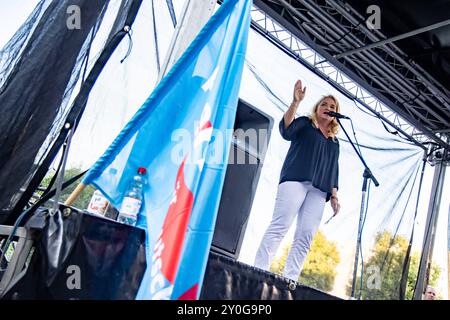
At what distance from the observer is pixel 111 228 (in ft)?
2.77

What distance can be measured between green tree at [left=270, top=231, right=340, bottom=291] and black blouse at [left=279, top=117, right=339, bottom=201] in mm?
636

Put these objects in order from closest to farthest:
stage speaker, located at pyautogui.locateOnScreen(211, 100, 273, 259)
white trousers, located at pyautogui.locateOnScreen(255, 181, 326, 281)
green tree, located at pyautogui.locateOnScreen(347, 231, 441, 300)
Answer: stage speaker, located at pyautogui.locateOnScreen(211, 100, 273, 259)
white trousers, located at pyautogui.locateOnScreen(255, 181, 326, 281)
green tree, located at pyautogui.locateOnScreen(347, 231, 441, 300)

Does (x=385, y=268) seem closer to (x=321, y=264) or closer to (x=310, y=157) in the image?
(x=321, y=264)

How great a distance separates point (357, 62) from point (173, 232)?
11.4 ft

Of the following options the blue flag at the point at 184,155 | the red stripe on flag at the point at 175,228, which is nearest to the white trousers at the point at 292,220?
the blue flag at the point at 184,155

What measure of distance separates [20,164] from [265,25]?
271 cm

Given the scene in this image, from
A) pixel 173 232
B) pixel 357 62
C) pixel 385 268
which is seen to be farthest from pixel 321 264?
pixel 173 232

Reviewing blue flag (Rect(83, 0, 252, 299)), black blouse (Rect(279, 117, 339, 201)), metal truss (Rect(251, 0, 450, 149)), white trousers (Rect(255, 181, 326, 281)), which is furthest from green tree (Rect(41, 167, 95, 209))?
metal truss (Rect(251, 0, 450, 149))

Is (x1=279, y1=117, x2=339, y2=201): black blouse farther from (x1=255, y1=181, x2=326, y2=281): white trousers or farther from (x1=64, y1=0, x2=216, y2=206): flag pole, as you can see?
(x1=64, y1=0, x2=216, y2=206): flag pole

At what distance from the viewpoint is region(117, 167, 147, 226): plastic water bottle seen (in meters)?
0.94

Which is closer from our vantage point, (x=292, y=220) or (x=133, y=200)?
(x=133, y=200)

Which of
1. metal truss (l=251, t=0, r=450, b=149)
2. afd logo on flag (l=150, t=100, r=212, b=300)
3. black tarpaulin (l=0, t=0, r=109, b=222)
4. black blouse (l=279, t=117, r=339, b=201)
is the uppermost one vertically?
metal truss (l=251, t=0, r=450, b=149)

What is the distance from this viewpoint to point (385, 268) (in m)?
3.58
